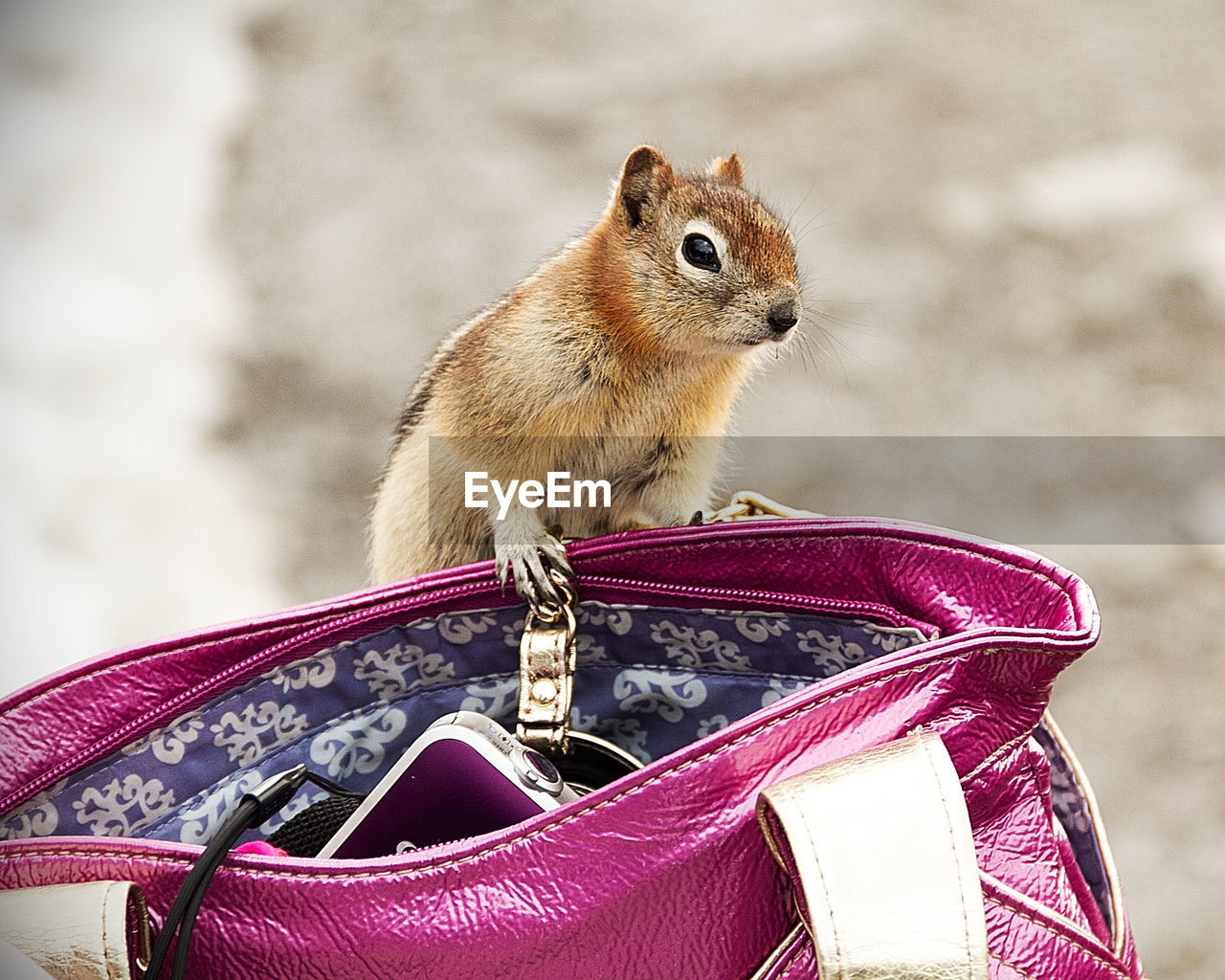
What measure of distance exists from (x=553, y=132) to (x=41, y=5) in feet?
1.97

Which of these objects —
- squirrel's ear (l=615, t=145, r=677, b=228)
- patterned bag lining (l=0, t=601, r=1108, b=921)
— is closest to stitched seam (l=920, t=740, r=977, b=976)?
patterned bag lining (l=0, t=601, r=1108, b=921)

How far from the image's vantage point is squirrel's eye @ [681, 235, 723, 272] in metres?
0.57

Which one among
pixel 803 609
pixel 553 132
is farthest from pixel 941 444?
pixel 803 609

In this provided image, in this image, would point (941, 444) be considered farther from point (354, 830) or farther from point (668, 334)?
point (354, 830)

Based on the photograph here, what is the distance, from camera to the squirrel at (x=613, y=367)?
563 millimetres

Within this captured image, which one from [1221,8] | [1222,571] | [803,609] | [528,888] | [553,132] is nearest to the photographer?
[528,888]

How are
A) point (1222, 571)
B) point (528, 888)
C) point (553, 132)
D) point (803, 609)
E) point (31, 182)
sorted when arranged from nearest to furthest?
1. point (528, 888)
2. point (803, 609)
3. point (1222, 571)
4. point (31, 182)
5. point (553, 132)

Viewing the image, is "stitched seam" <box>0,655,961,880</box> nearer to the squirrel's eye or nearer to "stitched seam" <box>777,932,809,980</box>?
"stitched seam" <box>777,932,809,980</box>

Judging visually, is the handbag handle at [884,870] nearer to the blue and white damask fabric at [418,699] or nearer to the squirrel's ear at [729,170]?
the blue and white damask fabric at [418,699]

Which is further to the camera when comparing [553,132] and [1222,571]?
[553,132]

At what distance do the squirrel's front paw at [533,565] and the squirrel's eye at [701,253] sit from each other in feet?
0.56

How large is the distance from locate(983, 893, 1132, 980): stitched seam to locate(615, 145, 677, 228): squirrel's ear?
0.37 metres

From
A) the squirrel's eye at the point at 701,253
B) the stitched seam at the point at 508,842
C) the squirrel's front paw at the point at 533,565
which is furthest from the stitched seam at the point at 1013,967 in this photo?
the squirrel's eye at the point at 701,253

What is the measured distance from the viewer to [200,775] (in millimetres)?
459
